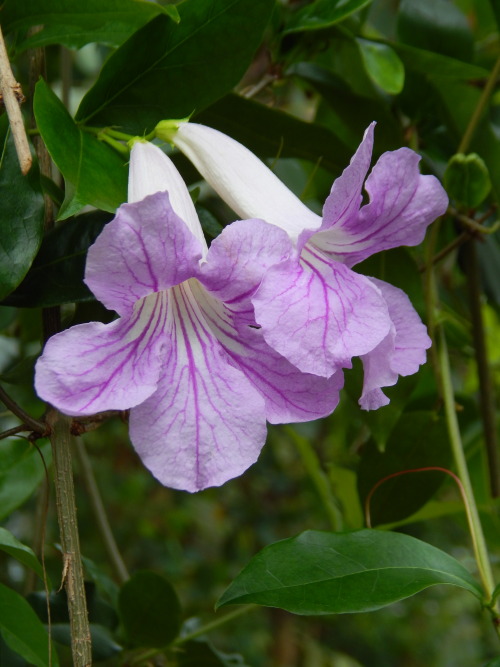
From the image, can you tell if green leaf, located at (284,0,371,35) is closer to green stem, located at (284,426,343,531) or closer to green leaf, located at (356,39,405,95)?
green leaf, located at (356,39,405,95)

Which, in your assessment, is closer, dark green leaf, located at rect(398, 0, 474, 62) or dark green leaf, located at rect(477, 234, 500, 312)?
dark green leaf, located at rect(398, 0, 474, 62)

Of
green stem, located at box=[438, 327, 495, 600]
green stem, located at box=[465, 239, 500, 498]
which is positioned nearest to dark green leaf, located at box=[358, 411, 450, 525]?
green stem, located at box=[438, 327, 495, 600]

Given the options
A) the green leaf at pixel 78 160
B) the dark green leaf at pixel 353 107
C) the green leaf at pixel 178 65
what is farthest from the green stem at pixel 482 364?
the green leaf at pixel 78 160

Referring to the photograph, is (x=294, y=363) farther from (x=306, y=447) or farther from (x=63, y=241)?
(x=306, y=447)

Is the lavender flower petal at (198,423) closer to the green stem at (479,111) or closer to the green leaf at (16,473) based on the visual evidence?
the green leaf at (16,473)

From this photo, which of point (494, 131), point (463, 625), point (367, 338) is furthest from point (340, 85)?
point (463, 625)

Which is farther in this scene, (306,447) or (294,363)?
(306,447)
